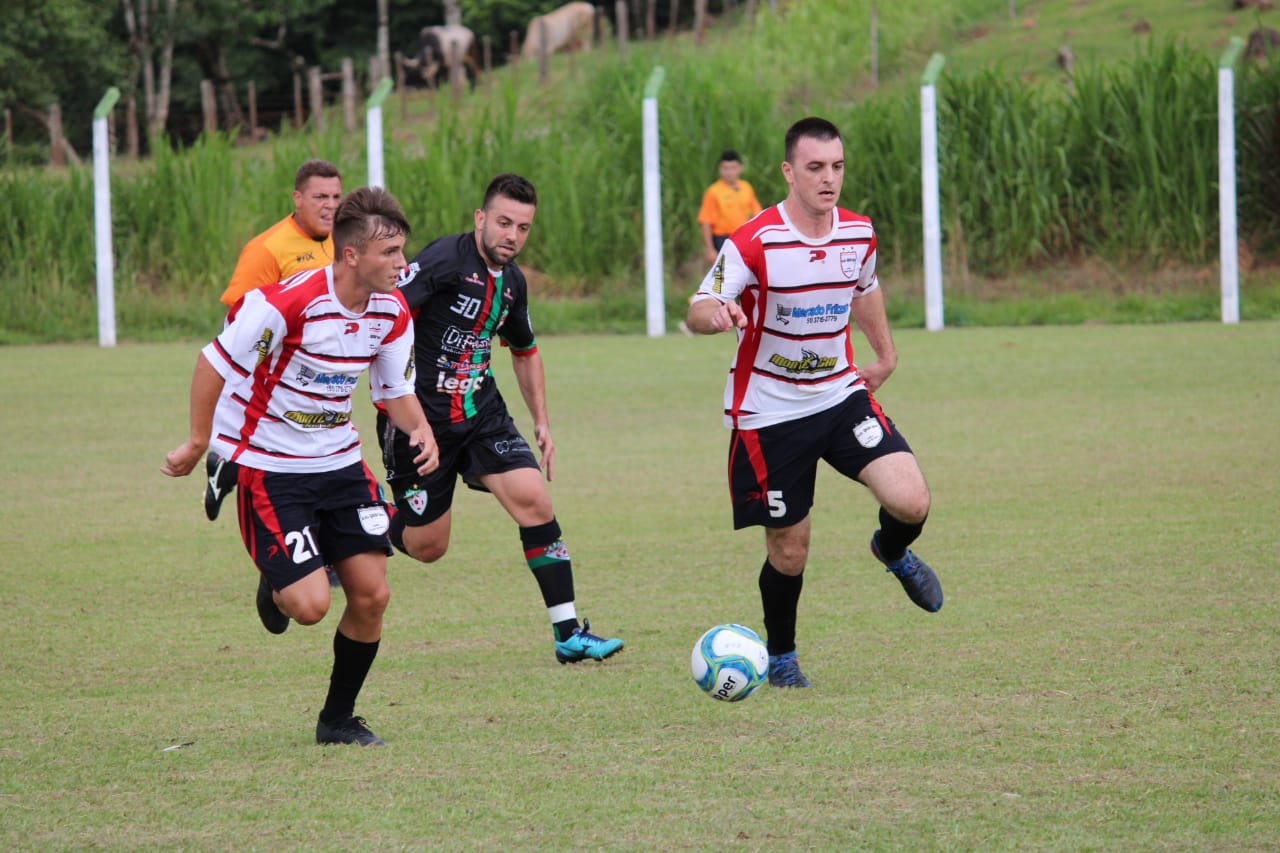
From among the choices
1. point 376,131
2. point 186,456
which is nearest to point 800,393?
point 186,456

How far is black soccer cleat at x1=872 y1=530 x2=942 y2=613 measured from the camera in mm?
6168

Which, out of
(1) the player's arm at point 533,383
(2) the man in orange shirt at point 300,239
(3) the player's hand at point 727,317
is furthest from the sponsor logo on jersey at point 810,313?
(2) the man in orange shirt at point 300,239

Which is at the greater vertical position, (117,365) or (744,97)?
(744,97)

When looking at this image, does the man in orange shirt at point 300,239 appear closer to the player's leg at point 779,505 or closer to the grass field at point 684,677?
the grass field at point 684,677

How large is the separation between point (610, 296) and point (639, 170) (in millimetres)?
1781

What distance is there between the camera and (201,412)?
520 cm

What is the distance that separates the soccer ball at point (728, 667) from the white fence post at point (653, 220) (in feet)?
50.8

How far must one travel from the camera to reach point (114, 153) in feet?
75.8

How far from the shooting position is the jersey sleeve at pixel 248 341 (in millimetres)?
5184

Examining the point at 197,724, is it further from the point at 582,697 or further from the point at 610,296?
the point at 610,296

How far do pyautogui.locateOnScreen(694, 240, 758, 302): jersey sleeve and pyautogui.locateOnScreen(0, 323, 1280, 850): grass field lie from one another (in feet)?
A: 4.47

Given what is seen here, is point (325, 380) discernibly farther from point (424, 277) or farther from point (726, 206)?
point (726, 206)

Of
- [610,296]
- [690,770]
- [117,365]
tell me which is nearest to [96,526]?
[690,770]

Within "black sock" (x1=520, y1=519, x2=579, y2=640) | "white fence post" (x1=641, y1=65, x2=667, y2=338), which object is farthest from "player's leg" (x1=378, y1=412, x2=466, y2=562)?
"white fence post" (x1=641, y1=65, x2=667, y2=338)
